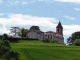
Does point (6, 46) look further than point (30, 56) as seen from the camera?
No

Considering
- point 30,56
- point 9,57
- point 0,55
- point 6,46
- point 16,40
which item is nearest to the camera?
point 9,57

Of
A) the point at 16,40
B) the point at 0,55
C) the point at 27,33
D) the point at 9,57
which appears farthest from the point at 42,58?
the point at 27,33

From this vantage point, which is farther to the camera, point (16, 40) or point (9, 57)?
point (16, 40)

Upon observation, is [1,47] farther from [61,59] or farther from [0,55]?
[61,59]

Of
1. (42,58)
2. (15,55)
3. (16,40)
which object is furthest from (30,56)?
(16,40)

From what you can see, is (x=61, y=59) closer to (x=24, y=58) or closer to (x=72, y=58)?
(x=72, y=58)

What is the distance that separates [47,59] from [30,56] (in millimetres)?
5002

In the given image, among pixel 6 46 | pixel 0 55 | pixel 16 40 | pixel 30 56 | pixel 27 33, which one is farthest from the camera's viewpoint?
pixel 27 33

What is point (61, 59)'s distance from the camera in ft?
258

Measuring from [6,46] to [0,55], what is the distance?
6.28 metres

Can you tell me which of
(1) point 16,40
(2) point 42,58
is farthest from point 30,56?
(1) point 16,40

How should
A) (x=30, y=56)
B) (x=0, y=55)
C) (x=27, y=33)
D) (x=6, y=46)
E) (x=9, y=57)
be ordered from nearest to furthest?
(x=9, y=57) < (x=0, y=55) < (x=6, y=46) < (x=30, y=56) < (x=27, y=33)

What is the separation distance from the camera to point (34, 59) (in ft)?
248

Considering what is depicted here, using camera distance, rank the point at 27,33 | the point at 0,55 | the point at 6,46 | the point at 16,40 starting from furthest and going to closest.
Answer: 1. the point at 27,33
2. the point at 16,40
3. the point at 6,46
4. the point at 0,55
